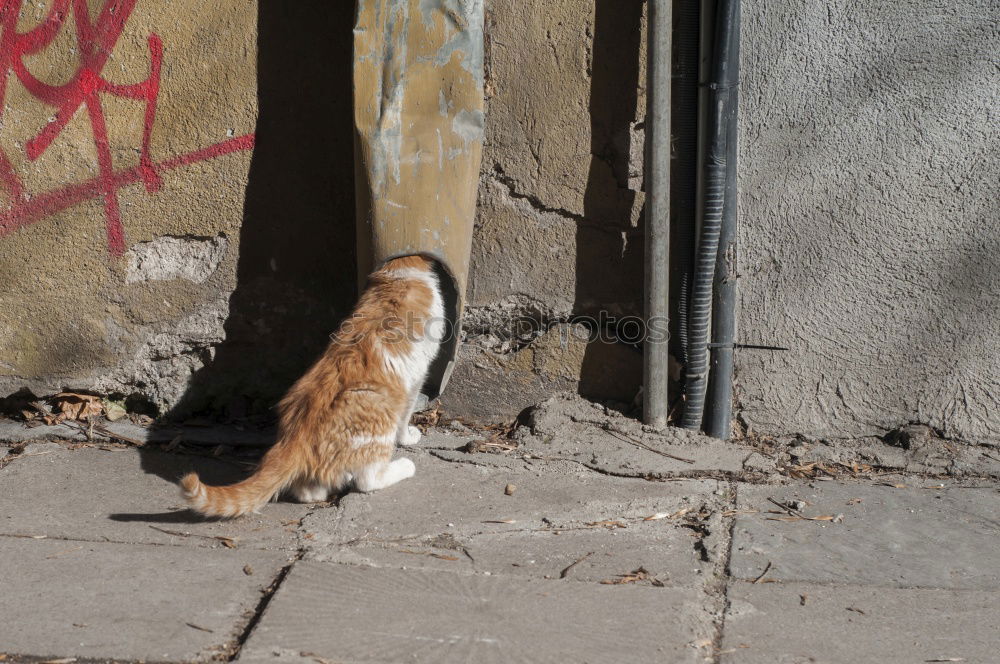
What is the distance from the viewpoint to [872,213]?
142 inches

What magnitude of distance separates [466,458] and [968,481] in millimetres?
1995

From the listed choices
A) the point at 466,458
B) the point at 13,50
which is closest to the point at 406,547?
the point at 466,458

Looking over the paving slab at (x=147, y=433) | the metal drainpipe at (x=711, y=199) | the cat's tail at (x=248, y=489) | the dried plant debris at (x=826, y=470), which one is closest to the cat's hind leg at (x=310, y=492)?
the cat's tail at (x=248, y=489)

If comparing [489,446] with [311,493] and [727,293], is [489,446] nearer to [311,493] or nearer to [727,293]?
[311,493]

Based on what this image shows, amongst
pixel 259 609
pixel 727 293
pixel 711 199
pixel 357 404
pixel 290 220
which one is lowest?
pixel 259 609

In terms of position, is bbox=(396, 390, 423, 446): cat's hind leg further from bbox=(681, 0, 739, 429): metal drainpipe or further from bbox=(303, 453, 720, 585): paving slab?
bbox=(681, 0, 739, 429): metal drainpipe

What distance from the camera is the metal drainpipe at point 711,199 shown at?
3.50 metres

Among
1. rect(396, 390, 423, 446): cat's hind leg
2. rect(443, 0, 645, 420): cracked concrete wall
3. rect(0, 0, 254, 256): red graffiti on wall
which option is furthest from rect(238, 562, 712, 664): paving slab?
rect(0, 0, 254, 256): red graffiti on wall

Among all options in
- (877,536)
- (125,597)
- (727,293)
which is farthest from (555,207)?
(125,597)

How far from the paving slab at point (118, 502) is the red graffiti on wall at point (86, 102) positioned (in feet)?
2.99

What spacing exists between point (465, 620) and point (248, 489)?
91 centimetres

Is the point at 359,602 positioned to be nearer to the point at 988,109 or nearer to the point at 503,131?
the point at 503,131

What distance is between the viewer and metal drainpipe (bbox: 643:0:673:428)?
11.5 ft

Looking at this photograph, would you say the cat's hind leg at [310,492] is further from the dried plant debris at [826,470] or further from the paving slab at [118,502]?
the dried plant debris at [826,470]
